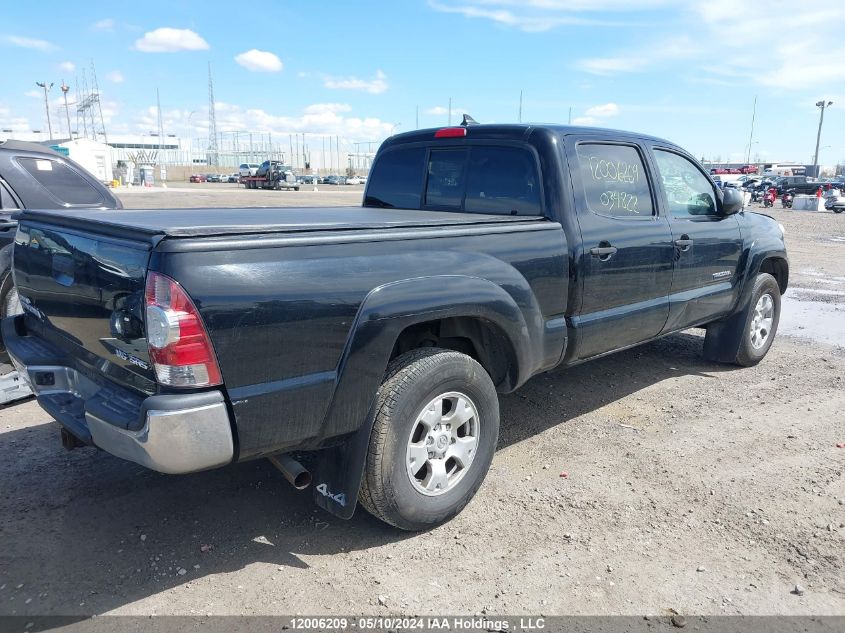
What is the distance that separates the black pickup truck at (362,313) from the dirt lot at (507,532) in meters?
0.32

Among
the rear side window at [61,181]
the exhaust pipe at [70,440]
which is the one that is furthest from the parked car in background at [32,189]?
the exhaust pipe at [70,440]

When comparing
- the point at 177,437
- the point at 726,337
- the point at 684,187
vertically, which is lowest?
the point at 726,337

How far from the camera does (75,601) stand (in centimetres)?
269

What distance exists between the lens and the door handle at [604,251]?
3.93 metres

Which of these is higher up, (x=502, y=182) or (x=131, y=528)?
(x=502, y=182)

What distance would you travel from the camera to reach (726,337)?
19.2ft

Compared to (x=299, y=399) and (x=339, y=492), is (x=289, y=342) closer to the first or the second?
(x=299, y=399)

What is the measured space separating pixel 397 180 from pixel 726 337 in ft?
10.8

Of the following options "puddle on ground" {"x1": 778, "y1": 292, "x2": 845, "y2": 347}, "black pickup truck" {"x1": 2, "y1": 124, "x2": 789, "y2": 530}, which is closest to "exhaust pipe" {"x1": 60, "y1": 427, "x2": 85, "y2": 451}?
"black pickup truck" {"x1": 2, "y1": 124, "x2": 789, "y2": 530}

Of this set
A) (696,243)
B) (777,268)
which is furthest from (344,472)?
(777,268)

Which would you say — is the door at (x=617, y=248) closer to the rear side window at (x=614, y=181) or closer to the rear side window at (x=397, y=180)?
the rear side window at (x=614, y=181)

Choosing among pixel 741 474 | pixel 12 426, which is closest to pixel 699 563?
pixel 741 474

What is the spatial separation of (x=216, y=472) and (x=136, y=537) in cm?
71

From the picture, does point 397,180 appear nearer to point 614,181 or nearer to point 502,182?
point 502,182
